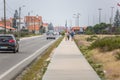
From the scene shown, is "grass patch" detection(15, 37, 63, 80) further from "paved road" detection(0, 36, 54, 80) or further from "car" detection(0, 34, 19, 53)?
"car" detection(0, 34, 19, 53)

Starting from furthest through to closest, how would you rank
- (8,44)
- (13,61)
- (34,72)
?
(8,44), (13,61), (34,72)

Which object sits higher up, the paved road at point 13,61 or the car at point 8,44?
the car at point 8,44

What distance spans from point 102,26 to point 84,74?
161 meters

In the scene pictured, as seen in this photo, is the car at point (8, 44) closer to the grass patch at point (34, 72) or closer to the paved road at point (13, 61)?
the paved road at point (13, 61)

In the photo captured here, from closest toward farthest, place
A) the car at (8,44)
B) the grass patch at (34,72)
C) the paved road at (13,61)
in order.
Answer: the grass patch at (34,72), the paved road at (13,61), the car at (8,44)

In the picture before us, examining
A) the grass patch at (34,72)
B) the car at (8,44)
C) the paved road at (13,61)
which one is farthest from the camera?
the car at (8,44)

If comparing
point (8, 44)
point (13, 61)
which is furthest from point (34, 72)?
point (8, 44)

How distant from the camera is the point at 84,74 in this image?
16.9 metres

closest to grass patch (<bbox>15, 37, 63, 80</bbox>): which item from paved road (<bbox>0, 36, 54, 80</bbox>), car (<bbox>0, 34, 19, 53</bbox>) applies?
paved road (<bbox>0, 36, 54, 80</bbox>)

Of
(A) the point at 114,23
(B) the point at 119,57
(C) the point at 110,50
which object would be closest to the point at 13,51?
(C) the point at 110,50

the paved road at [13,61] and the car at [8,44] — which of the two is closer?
the paved road at [13,61]

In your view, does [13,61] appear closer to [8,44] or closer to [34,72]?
[34,72]

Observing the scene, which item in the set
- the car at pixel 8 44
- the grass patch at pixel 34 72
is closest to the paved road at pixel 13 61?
the grass patch at pixel 34 72

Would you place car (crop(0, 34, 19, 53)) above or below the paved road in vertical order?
above
